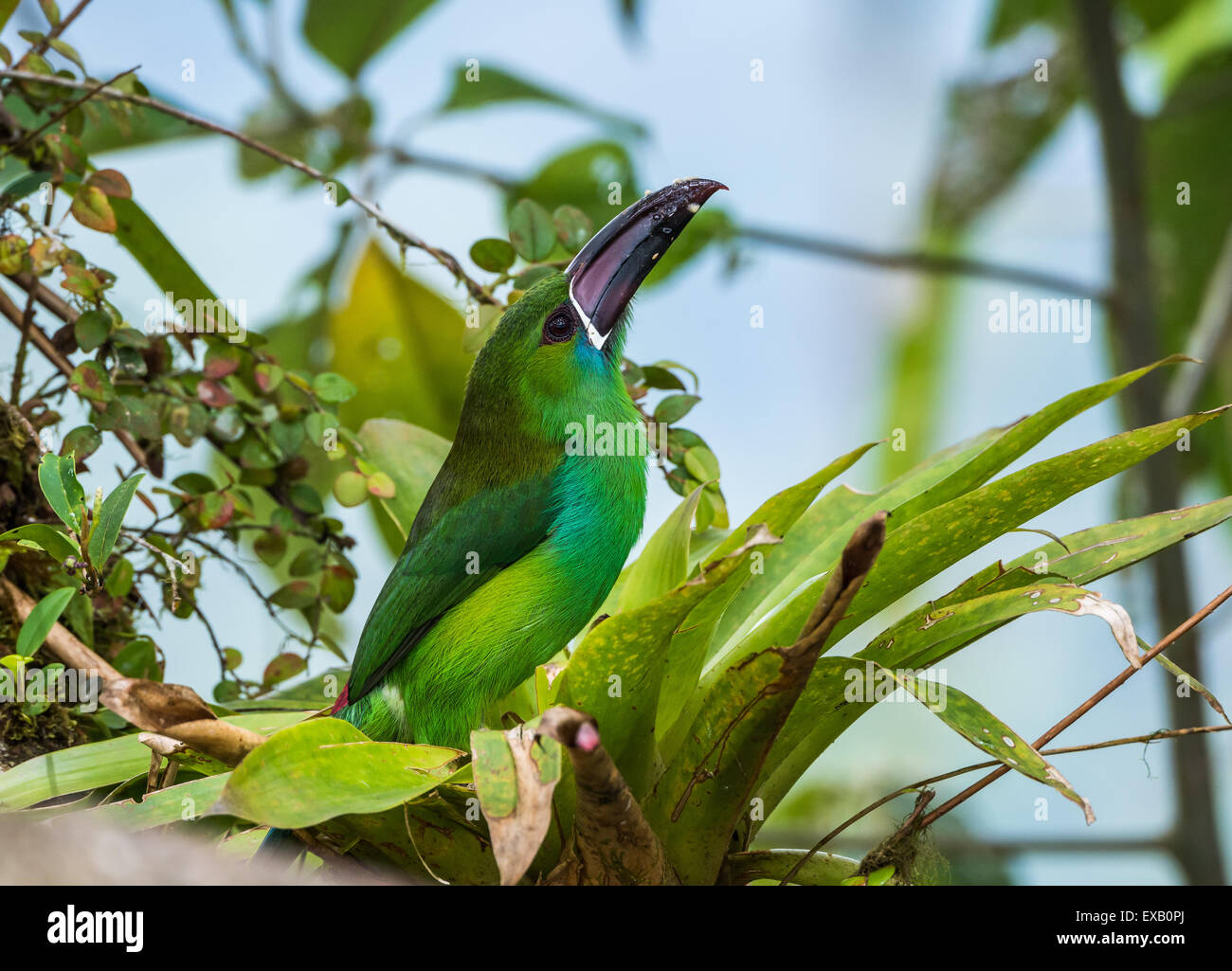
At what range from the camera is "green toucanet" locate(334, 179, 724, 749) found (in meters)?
1.32

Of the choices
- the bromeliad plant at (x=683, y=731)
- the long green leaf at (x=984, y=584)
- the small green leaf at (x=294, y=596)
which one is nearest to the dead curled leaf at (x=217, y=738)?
the bromeliad plant at (x=683, y=731)

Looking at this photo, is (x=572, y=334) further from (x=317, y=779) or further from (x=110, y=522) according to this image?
(x=317, y=779)

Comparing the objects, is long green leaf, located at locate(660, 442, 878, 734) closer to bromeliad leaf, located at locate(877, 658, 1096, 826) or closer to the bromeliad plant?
the bromeliad plant

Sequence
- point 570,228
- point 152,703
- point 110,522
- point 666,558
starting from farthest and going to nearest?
point 570,228 → point 666,558 → point 110,522 → point 152,703

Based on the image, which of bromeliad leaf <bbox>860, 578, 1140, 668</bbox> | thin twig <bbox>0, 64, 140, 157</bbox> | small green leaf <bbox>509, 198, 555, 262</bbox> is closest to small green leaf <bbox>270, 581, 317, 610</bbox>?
small green leaf <bbox>509, 198, 555, 262</bbox>

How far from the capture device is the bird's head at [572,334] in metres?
1.37

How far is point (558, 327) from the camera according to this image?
4.72 ft

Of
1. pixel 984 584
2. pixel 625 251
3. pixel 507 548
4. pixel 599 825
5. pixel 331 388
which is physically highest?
pixel 625 251

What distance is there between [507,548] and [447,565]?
79 mm

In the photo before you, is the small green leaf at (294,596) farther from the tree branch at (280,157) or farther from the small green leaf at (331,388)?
the tree branch at (280,157)

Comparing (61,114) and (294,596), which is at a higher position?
(61,114)

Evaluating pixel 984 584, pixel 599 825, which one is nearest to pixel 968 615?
pixel 984 584

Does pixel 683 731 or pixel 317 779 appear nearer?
pixel 317 779
